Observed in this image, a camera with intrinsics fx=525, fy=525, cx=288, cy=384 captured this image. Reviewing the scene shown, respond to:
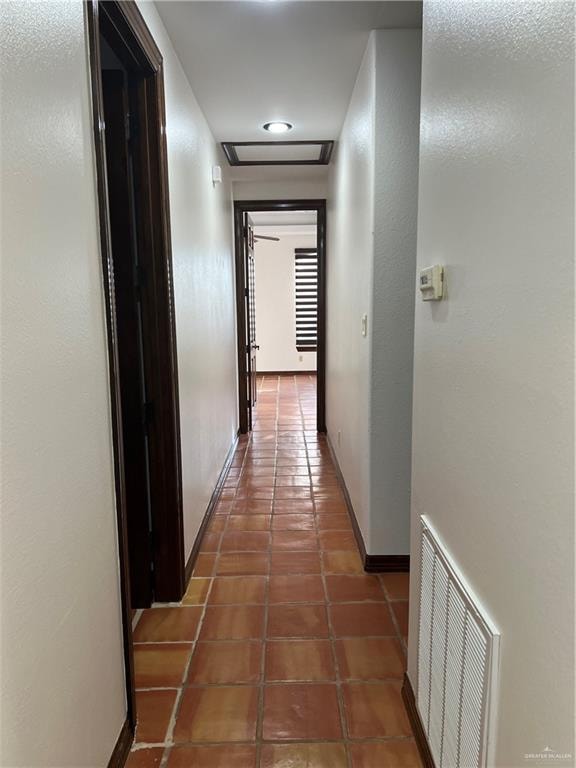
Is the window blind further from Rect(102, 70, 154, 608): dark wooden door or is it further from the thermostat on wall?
the thermostat on wall

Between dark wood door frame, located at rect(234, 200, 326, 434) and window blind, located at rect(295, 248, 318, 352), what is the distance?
13.1 ft

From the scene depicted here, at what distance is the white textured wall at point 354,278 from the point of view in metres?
2.52

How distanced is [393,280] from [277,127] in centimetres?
177

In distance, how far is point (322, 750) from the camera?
5.19 feet

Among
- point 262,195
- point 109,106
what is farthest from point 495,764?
point 262,195

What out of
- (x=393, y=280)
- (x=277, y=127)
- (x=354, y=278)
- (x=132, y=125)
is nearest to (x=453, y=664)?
(x=393, y=280)

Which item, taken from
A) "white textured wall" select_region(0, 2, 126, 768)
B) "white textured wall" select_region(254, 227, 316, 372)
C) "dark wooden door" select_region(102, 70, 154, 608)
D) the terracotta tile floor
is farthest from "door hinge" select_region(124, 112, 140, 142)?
"white textured wall" select_region(254, 227, 316, 372)

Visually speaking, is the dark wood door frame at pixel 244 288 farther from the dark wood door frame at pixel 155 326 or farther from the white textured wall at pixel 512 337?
the white textured wall at pixel 512 337

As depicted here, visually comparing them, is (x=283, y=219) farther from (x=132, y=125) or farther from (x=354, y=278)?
(x=132, y=125)

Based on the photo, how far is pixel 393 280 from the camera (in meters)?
2.42

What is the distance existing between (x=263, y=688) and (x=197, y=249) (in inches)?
86.6

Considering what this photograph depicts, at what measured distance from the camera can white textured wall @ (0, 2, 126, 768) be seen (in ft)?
3.07

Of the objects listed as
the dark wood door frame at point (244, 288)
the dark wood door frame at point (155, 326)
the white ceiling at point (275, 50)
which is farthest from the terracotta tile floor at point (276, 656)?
the white ceiling at point (275, 50)

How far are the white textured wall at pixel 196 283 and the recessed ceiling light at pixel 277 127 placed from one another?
15.7 inches
